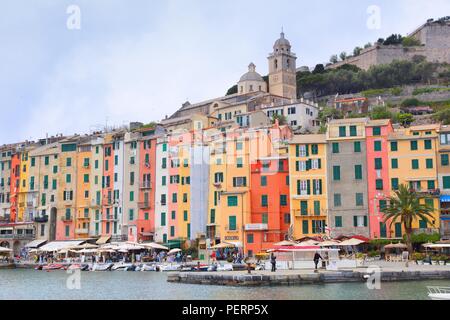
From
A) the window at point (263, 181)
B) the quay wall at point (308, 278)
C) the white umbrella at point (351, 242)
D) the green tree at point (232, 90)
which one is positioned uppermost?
the green tree at point (232, 90)

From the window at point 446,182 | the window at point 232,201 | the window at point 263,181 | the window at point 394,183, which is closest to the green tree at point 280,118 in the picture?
the window at point 263,181

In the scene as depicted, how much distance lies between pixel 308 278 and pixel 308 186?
22.9 m

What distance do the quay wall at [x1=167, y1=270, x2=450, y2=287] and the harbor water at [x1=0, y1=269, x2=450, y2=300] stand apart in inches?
33.6

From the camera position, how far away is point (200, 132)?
78.8 metres

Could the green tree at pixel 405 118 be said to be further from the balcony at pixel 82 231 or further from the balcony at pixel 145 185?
the balcony at pixel 82 231

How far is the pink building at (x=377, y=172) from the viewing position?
188 ft

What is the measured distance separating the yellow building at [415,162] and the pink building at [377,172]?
486mm

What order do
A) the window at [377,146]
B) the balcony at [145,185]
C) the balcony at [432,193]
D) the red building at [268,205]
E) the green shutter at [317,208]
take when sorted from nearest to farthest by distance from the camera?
the balcony at [432,193], the window at [377,146], the green shutter at [317,208], the red building at [268,205], the balcony at [145,185]

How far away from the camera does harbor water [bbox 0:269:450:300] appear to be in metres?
32.4

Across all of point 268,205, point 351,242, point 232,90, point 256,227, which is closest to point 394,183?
point 351,242

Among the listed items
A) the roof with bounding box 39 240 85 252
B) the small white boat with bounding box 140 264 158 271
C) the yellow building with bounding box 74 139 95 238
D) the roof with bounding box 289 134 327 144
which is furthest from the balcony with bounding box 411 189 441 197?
the yellow building with bounding box 74 139 95 238

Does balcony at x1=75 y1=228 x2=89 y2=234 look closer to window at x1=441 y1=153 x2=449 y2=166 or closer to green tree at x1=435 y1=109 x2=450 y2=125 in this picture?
window at x1=441 y1=153 x2=449 y2=166
